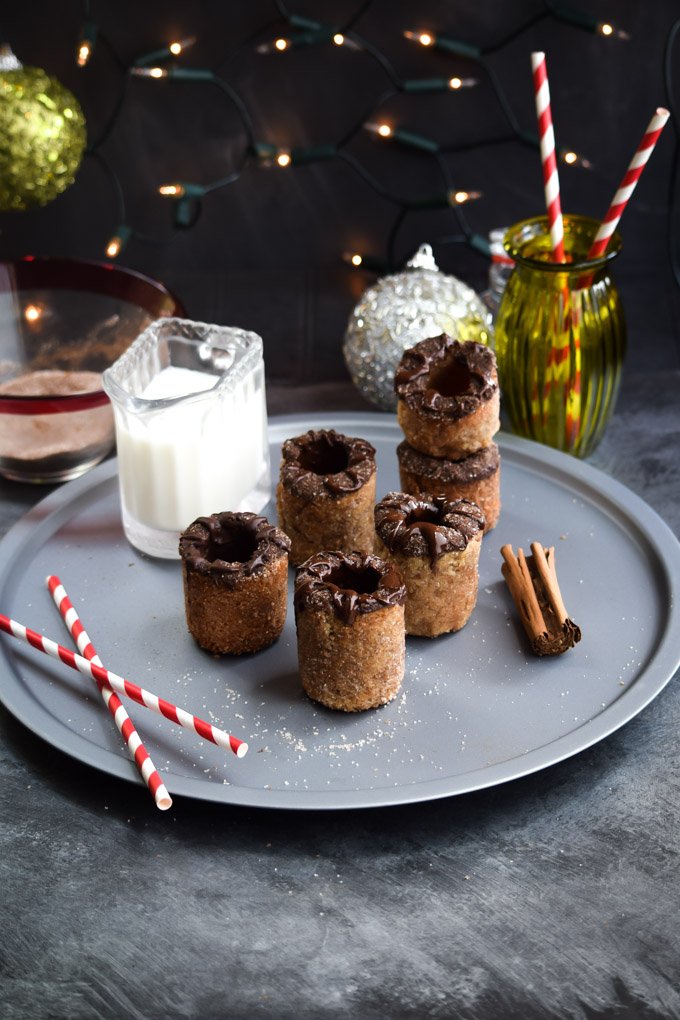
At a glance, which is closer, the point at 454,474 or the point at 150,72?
the point at 454,474

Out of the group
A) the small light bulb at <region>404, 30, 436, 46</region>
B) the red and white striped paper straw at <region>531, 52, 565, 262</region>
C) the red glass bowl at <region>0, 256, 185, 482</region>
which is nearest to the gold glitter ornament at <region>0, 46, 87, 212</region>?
the red glass bowl at <region>0, 256, 185, 482</region>

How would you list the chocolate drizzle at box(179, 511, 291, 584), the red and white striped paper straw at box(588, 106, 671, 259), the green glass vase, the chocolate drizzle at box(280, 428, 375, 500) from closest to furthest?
the chocolate drizzle at box(179, 511, 291, 584) → the chocolate drizzle at box(280, 428, 375, 500) → the red and white striped paper straw at box(588, 106, 671, 259) → the green glass vase

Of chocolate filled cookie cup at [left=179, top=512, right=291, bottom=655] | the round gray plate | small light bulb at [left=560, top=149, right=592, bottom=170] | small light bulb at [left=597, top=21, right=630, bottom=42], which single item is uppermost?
small light bulb at [left=597, top=21, right=630, bottom=42]

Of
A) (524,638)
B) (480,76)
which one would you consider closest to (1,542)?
(524,638)

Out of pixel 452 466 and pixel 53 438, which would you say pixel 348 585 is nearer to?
pixel 452 466

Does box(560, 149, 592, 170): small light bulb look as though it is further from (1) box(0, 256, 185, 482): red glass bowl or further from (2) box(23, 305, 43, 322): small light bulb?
(2) box(23, 305, 43, 322): small light bulb

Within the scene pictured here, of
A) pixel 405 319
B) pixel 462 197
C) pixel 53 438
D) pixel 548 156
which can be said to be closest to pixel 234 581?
pixel 53 438

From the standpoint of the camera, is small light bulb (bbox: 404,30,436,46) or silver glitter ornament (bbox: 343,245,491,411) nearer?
silver glitter ornament (bbox: 343,245,491,411)

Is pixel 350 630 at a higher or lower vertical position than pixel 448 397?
lower
